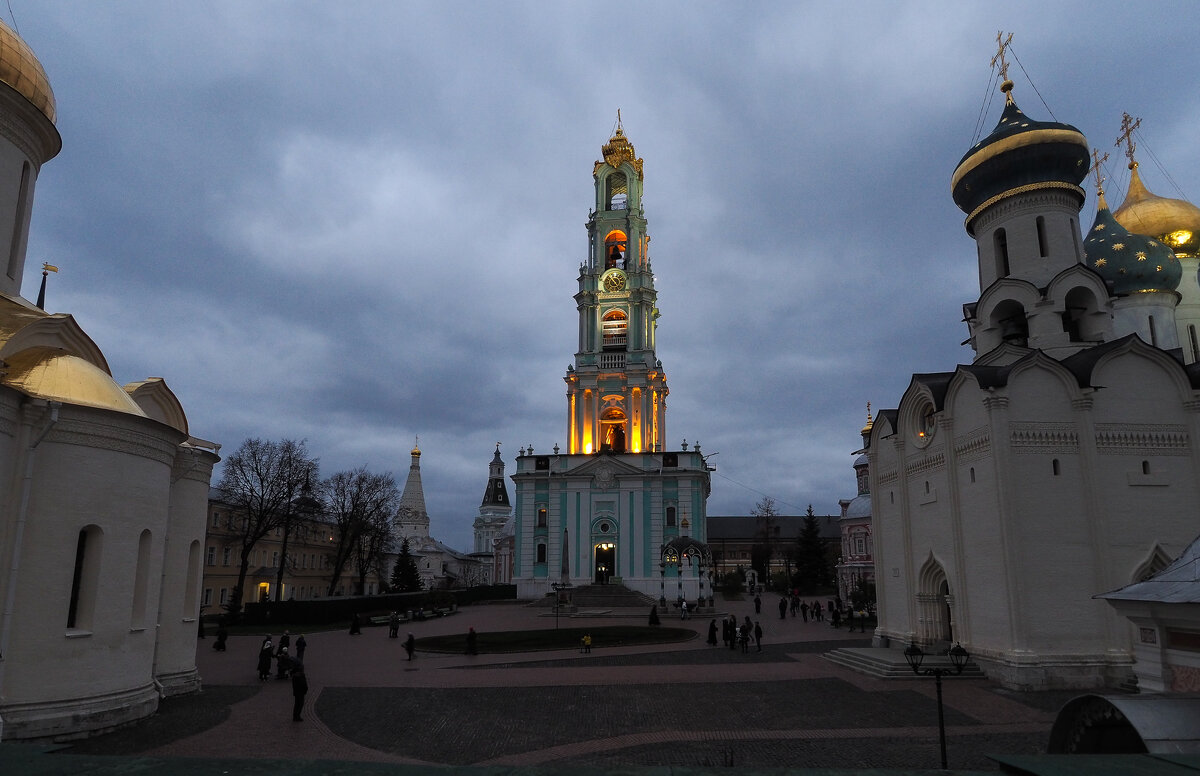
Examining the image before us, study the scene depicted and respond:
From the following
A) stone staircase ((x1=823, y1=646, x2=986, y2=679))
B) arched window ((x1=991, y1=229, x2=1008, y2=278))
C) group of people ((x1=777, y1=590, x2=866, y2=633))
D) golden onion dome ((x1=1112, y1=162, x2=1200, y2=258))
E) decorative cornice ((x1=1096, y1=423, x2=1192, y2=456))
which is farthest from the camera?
group of people ((x1=777, y1=590, x2=866, y2=633))

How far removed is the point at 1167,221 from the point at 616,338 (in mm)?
36730

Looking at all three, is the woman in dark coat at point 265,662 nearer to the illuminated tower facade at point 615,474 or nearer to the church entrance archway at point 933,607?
the church entrance archway at point 933,607

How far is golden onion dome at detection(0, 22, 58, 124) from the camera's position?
14.6 m

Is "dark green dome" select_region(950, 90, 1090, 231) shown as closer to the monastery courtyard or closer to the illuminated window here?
the monastery courtyard

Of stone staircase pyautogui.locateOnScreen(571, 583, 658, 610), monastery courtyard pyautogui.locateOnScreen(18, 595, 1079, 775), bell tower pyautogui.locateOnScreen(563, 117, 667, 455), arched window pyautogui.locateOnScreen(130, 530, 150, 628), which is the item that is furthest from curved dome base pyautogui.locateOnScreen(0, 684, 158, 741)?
bell tower pyautogui.locateOnScreen(563, 117, 667, 455)

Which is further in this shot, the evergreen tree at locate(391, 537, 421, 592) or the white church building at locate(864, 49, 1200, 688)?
the evergreen tree at locate(391, 537, 421, 592)

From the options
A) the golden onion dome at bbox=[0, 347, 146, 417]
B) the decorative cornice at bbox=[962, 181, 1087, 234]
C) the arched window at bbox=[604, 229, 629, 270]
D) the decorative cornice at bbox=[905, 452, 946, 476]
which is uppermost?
the arched window at bbox=[604, 229, 629, 270]

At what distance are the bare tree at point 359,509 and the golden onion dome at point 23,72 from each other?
1359 inches

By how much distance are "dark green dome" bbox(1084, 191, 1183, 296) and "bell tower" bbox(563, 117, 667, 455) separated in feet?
107

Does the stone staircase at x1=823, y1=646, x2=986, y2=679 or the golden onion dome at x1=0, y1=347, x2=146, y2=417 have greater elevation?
the golden onion dome at x1=0, y1=347, x2=146, y2=417

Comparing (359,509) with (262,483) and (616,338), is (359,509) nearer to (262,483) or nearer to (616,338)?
(262,483)

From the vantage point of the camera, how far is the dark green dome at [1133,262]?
81.3ft

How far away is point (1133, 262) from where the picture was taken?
2488cm

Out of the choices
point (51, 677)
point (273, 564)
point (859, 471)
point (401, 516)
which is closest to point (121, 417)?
point (51, 677)
